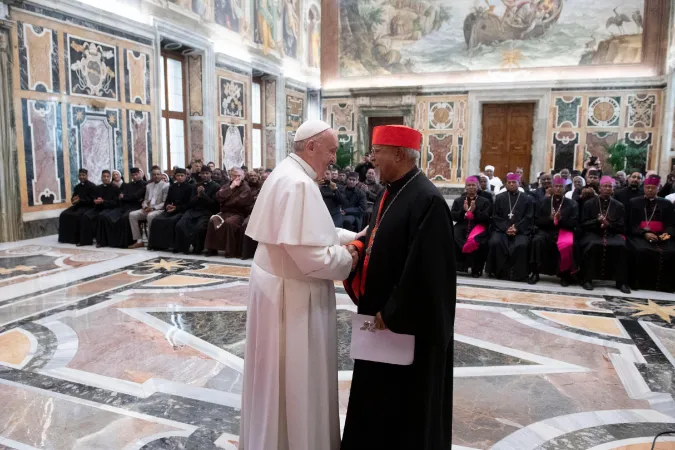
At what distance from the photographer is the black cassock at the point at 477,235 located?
696 cm

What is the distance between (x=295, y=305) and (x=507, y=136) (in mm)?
16663

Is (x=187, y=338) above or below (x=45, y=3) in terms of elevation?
below

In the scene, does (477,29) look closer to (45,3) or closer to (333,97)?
(333,97)

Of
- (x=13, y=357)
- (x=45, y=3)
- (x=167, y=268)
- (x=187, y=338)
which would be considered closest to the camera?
(x=13, y=357)

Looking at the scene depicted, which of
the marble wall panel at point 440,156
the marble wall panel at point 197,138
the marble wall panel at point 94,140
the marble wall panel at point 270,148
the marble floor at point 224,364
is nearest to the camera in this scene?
the marble floor at point 224,364

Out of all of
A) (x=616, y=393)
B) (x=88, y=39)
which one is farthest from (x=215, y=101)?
(x=616, y=393)

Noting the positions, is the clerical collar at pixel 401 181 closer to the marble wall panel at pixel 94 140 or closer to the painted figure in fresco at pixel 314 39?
the marble wall panel at pixel 94 140

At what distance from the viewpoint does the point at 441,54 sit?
17797mm

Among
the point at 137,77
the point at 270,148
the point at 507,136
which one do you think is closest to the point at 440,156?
the point at 507,136

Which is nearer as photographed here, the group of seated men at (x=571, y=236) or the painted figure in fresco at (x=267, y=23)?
the group of seated men at (x=571, y=236)

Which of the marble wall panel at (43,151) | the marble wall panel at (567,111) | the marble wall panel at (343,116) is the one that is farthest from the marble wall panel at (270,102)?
the marble wall panel at (567,111)

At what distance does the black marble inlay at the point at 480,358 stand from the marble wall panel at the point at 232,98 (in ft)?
36.5

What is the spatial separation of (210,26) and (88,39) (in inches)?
154

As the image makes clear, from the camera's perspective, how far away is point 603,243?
6363 mm
